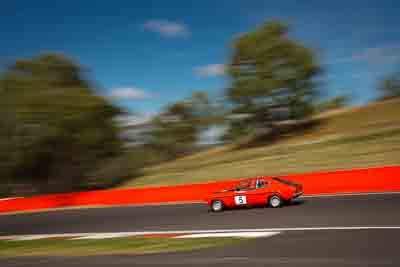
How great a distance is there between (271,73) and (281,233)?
3489 cm

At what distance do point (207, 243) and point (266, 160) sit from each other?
84.4 feet

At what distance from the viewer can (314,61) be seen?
44875mm

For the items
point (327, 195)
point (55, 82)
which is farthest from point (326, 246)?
point (55, 82)

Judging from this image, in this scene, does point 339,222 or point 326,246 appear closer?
point 326,246

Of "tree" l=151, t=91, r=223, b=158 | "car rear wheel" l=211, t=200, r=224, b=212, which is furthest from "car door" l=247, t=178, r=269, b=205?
"tree" l=151, t=91, r=223, b=158

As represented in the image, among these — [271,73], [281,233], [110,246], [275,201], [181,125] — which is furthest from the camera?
[181,125]

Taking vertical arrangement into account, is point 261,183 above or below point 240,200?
above

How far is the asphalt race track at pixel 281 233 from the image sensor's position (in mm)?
8000

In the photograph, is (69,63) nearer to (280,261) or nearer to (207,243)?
(207,243)

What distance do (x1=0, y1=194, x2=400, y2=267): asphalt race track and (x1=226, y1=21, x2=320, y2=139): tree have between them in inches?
1080

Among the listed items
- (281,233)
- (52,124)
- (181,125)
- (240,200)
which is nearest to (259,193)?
(240,200)

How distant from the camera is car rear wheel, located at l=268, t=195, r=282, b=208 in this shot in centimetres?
1655

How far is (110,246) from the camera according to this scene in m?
11.3

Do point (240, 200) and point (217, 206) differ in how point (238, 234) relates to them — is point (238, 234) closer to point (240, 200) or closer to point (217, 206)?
point (240, 200)
